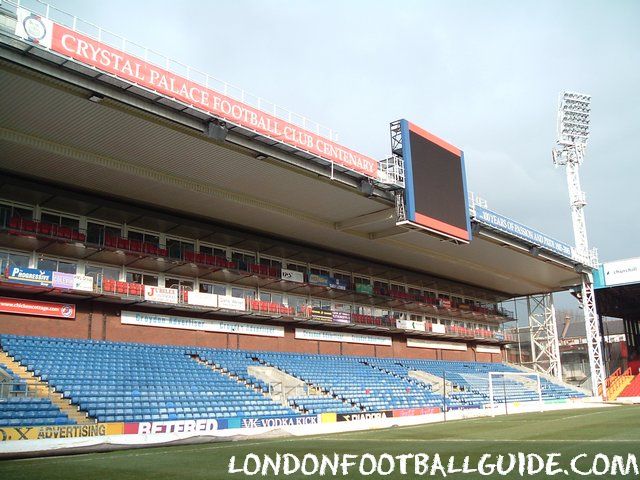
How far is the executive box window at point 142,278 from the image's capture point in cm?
2876

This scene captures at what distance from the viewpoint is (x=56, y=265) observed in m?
26.2

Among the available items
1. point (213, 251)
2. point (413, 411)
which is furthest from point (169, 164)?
point (413, 411)

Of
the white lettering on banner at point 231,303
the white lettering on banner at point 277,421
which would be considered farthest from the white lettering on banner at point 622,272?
the white lettering on banner at point 277,421

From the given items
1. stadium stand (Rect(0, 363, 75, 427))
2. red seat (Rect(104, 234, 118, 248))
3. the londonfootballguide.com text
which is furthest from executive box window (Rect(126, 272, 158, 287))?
the londonfootballguide.com text

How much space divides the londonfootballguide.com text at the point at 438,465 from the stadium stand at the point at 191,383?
7833 millimetres

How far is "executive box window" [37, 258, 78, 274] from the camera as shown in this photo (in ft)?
84.8

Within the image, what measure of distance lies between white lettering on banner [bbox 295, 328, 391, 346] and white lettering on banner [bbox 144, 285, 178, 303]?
32.5ft

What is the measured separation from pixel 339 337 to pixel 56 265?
62.9 ft

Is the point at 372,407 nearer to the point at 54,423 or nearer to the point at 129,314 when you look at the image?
the point at 129,314

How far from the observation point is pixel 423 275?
4684 centimetres

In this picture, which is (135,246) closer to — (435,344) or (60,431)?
(60,431)

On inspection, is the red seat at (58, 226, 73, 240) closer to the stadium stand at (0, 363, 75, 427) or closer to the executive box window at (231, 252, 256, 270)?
the stadium stand at (0, 363, 75, 427)

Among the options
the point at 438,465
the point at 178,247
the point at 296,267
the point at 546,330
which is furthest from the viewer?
the point at 546,330

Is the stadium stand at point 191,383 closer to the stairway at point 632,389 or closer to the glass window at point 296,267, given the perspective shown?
the glass window at point 296,267
